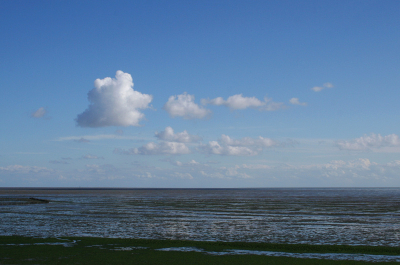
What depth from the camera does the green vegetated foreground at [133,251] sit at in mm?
19000

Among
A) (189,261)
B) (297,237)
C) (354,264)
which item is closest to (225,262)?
(189,261)

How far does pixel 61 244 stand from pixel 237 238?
493 inches

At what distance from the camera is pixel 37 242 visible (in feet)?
80.6

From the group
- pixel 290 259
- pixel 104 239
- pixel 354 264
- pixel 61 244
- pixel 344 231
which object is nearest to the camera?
pixel 354 264

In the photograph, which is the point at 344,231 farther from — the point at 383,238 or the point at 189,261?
the point at 189,261

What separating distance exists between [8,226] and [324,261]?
28783 mm

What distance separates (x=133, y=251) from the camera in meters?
21.6

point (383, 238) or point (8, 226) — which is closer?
point (383, 238)

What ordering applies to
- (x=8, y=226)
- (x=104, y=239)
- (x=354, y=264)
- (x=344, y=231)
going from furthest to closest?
1. (x=8, y=226)
2. (x=344, y=231)
3. (x=104, y=239)
4. (x=354, y=264)

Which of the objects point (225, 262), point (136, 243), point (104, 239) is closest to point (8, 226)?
point (104, 239)

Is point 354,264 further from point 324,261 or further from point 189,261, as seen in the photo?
point 189,261

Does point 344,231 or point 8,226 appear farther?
point 8,226

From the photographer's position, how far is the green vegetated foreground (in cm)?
1900

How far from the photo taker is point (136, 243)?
2444cm
